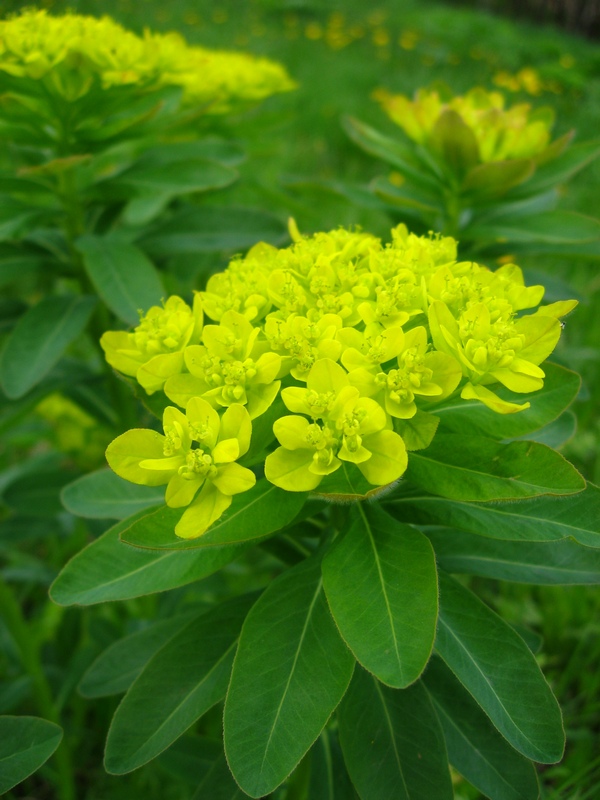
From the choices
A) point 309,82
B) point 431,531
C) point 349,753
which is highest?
point 431,531

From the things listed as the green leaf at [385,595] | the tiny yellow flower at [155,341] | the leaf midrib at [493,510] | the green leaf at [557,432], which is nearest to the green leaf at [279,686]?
the green leaf at [385,595]

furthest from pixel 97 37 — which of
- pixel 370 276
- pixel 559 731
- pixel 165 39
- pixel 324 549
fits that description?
pixel 559 731

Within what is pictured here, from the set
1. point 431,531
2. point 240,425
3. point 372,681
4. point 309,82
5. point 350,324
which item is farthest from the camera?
point 309,82

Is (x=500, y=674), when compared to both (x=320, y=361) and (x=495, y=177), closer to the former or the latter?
(x=320, y=361)

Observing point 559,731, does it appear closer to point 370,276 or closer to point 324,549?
point 324,549

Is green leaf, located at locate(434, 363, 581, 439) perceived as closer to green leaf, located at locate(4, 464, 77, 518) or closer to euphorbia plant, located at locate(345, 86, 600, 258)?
euphorbia plant, located at locate(345, 86, 600, 258)

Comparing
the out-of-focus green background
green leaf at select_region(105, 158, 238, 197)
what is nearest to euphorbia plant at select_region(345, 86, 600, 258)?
the out-of-focus green background

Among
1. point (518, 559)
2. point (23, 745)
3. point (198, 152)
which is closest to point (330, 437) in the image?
point (518, 559)
